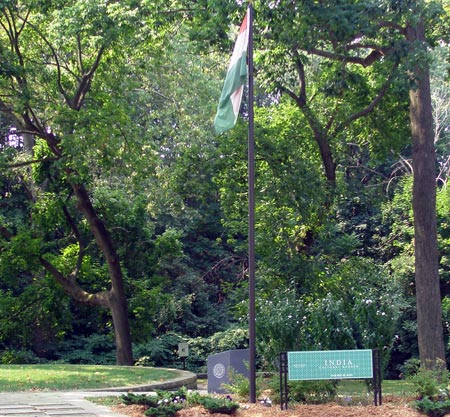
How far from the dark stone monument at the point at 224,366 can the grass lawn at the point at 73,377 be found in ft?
7.20

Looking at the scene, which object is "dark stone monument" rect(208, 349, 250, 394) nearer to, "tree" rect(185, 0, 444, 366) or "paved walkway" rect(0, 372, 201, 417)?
"paved walkway" rect(0, 372, 201, 417)

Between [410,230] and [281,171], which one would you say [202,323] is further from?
[281,171]

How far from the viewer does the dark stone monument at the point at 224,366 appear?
14.8m

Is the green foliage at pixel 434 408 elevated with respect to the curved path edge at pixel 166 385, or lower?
lower

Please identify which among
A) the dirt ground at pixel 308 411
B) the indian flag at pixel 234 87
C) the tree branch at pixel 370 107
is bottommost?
the dirt ground at pixel 308 411

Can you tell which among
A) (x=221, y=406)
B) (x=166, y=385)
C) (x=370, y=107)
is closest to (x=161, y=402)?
(x=221, y=406)

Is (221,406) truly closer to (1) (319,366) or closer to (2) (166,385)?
(1) (319,366)

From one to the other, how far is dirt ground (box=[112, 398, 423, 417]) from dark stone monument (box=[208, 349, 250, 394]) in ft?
7.11

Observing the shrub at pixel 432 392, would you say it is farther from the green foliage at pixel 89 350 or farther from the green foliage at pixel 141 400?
the green foliage at pixel 89 350

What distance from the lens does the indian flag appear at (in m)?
13.3

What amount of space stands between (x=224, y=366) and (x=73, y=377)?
3851 mm

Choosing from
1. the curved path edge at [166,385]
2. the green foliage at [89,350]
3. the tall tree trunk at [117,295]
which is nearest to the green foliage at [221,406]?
the curved path edge at [166,385]

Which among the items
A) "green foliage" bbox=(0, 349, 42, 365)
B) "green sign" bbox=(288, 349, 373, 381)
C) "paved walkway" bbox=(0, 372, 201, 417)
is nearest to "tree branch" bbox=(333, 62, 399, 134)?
"green sign" bbox=(288, 349, 373, 381)

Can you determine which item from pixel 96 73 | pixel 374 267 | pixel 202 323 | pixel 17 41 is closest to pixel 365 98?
pixel 374 267
